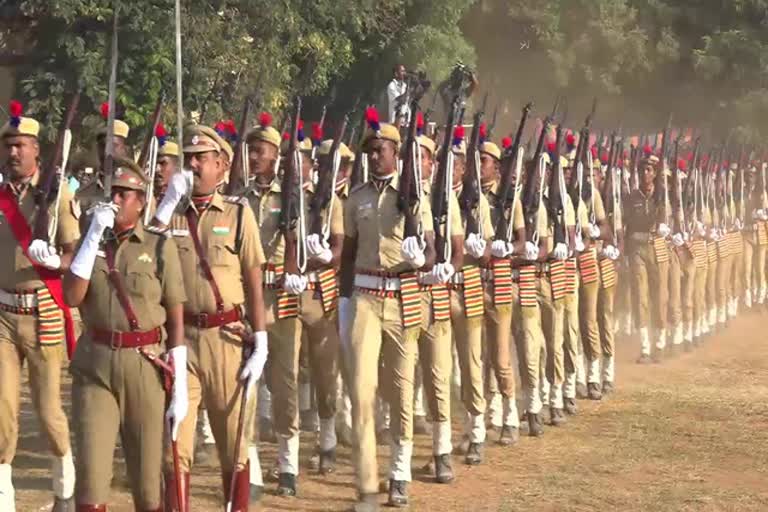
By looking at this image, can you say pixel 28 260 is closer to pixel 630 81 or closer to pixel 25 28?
pixel 25 28

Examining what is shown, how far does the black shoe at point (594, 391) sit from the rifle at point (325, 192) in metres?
4.83

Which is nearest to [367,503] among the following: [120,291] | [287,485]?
[287,485]

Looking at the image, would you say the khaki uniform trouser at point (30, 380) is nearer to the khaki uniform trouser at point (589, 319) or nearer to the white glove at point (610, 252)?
the khaki uniform trouser at point (589, 319)

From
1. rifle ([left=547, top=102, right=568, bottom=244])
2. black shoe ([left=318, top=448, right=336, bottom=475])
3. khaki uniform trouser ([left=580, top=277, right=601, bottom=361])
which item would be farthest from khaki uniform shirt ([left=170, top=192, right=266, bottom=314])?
khaki uniform trouser ([left=580, top=277, right=601, bottom=361])

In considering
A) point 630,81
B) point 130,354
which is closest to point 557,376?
point 130,354

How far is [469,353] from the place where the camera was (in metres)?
11.1

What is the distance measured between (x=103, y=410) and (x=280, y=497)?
3201mm

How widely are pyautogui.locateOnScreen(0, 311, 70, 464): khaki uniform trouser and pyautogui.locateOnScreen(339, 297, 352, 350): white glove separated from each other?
169cm

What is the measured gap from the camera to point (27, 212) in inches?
335

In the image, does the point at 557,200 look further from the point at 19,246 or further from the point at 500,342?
the point at 19,246

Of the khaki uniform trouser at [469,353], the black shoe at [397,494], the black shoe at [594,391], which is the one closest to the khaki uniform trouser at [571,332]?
the black shoe at [594,391]

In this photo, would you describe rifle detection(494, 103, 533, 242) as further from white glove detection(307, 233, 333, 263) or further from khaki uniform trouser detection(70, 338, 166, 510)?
khaki uniform trouser detection(70, 338, 166, 510)

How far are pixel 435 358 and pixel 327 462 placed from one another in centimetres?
110

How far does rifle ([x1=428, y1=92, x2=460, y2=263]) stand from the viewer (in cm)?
988
